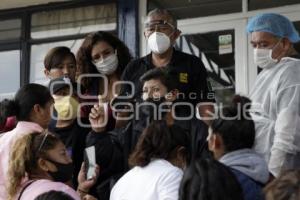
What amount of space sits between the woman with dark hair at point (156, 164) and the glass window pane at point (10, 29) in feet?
16.7

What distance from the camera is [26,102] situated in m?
4.33

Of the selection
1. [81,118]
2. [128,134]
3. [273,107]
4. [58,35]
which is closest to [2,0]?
[58,35]

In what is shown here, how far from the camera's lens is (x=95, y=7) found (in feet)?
26.0

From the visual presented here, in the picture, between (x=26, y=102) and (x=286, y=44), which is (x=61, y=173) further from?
(x=286, y=44)

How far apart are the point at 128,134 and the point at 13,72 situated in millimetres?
4381

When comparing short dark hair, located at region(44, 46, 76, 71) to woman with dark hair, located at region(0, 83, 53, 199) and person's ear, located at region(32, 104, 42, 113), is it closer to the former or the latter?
woman with dark hair, located at region(0, 83, 53, 199)

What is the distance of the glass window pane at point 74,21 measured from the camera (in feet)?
25.7

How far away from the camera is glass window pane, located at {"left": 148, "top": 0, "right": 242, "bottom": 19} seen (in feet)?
23.6

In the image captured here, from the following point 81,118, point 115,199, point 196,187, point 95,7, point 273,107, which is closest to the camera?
point 196,187

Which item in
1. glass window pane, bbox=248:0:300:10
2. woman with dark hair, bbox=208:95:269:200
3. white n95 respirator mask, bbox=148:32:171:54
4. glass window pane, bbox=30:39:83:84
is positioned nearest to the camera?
woman with dark hair, bbox=208:95:269:200

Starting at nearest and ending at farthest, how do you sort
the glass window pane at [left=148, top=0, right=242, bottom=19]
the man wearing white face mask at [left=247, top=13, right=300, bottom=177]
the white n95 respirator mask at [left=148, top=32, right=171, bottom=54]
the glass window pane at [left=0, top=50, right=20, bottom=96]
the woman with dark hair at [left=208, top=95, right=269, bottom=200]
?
the woman with dark hair at [left=208, top=95, right=269, bottom=200], the man wearing white face mask at [left=247, top=13, right=300, bottom=177], the white n95 respirator mask at [left=148, top=32, right=171, bottom=54], the glass window pane at [left=148, top=0, right=242, bottom=19], the glass window pane at [left=0, top=50, right=20, bottom=96]

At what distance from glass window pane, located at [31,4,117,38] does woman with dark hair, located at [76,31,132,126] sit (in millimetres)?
2756

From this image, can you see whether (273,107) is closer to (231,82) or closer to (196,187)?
(196,187)

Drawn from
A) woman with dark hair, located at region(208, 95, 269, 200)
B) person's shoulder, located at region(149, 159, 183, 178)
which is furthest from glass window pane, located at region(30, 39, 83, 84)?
woman with dark hair, located at region(208, 95, 269, 200)
